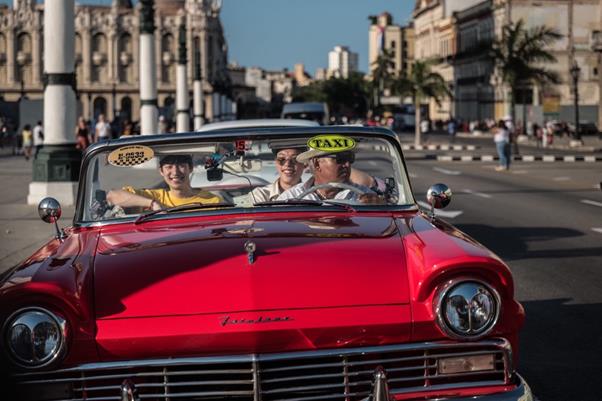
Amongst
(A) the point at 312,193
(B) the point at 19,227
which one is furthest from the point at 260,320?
(B) the point at 19,227

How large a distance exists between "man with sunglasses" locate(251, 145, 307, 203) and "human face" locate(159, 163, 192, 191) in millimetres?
381

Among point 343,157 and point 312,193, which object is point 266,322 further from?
point 343,157

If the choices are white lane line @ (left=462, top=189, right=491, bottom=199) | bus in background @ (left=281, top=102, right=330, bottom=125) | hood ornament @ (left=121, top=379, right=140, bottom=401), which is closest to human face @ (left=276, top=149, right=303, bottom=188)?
hood ornament @ (left=121, top=379, right=140, bottom=401)

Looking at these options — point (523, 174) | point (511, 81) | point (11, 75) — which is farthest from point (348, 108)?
point (523, 174)

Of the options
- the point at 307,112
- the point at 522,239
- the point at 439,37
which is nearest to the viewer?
the point at 522,239

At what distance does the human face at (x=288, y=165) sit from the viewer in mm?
6145

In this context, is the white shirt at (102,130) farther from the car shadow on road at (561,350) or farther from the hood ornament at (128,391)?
the hood ornament at (128,391)

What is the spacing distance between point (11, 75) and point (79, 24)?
1423 cm

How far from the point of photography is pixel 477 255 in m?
4.51

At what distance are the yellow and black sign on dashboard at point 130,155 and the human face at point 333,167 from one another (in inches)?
34.9

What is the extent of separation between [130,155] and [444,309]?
2.32 meters

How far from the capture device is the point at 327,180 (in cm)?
614

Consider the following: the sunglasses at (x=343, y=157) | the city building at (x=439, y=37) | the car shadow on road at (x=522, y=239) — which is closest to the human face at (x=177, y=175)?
the sunglasses at (x=343, y=157)

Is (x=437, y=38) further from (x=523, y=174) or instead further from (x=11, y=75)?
(x=523, y=174)
